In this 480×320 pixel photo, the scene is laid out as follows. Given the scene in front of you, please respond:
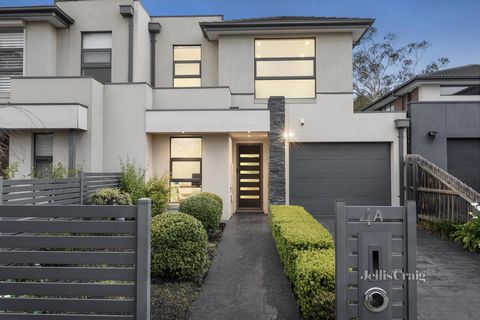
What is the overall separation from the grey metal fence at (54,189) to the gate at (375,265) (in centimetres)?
523

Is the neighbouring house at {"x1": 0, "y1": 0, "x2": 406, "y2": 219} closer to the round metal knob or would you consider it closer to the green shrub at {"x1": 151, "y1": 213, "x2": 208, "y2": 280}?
the green shrub at {"x1": 151, "y1": 213, "x2": 208, "y2": 280}

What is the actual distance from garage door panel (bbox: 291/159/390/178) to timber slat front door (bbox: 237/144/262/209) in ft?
5.49

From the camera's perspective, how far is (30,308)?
2.87m

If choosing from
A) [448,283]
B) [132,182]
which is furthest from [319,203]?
[448,283]

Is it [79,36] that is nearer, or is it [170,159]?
[170,159]

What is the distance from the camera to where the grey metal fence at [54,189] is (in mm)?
5707

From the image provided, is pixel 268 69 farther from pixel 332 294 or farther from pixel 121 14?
pixel 332 294

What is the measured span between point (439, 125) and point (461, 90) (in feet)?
14.8

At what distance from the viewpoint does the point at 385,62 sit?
29828mm

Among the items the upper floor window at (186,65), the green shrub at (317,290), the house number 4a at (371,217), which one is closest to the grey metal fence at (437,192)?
the green shrub at (317,290)

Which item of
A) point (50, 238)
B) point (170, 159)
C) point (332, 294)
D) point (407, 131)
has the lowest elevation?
point (332, 294)

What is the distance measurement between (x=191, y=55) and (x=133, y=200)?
655cm

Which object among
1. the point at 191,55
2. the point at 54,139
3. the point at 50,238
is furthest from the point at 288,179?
the point at 50,238

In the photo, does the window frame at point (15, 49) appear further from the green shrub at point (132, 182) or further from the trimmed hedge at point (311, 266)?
the trimmed hedge at point (311, 266)
